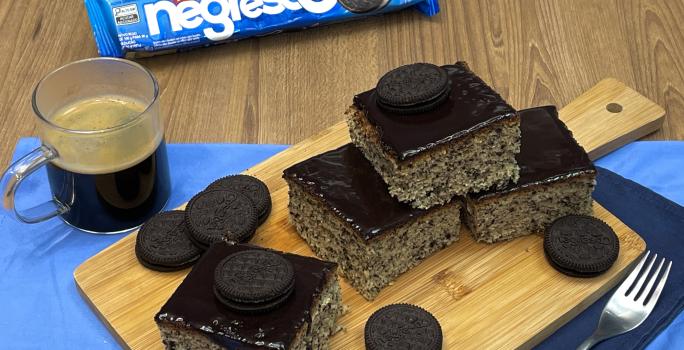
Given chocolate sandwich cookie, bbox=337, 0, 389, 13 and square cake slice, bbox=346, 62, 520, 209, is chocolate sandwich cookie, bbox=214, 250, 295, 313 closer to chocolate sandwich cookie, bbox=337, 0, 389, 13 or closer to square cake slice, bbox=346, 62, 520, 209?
square cake slice, bbox=346, 62, 520, 209

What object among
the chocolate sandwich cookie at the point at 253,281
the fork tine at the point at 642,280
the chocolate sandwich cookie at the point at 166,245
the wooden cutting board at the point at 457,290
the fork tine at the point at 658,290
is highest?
the chocolate sandwich cookie at the point at 253,281

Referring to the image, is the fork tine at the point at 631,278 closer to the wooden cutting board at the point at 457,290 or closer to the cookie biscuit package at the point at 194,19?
the wooden cutting board at the point at 457,290

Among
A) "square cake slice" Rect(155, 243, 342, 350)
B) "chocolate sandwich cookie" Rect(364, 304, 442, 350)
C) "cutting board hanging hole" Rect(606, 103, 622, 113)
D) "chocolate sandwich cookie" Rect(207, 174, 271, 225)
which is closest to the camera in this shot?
"square cake slice" Rect(155, 243, 342, 350)

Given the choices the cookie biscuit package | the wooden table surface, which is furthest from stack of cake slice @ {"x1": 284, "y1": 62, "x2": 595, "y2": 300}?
the cookie biscuit package

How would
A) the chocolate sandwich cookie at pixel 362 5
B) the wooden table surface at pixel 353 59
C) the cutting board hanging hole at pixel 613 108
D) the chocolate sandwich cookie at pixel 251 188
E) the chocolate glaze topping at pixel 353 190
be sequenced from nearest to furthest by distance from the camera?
the chocolate glaze topping at pixel 353 190 → the chocolate sandwich cookie at pixel 251 188 → the cutting board hanging hole at pixel 613 108 → the wooden table surface at pixel 353 59 → the chocolate sandwich cookie at pixel 362 5

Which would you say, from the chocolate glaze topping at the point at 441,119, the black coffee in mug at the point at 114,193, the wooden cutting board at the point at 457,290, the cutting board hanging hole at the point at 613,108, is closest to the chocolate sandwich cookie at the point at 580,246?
the wooden cutting board at the point at 457,290

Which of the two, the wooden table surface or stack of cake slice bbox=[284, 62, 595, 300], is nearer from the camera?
stack of cake slice bbox=[284, 62, 595, 300]

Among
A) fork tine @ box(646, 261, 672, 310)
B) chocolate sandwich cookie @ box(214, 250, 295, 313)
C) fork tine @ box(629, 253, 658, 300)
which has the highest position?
chocolate sandwich cookie @ box(214, 250, 295, 313)

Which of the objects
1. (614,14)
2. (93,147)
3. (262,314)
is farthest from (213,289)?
(614,14)

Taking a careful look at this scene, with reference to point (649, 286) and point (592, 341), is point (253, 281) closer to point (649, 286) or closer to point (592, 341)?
point (592, 341)
